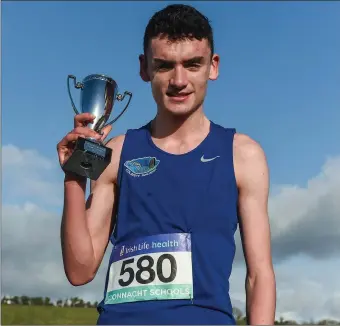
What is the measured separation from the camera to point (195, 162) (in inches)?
191

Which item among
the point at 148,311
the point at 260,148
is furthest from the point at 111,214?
the point at 260,148

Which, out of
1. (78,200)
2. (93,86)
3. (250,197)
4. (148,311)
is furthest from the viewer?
(93,86)

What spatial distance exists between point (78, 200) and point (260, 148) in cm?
157

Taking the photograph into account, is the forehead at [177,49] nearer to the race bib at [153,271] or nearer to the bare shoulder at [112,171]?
the bare shoulder at [112,171]

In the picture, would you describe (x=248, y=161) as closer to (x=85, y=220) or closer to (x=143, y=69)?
(x=143, y=69)

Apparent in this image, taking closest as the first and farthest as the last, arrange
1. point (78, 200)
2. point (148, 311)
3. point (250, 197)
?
point (148, 311) < point (78, 200) < point (250, 197)

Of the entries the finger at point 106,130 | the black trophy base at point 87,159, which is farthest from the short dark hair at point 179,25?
the black trophy base at point 87,159

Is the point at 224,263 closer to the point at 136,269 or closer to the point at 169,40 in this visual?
the point at 136,269

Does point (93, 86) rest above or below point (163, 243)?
above

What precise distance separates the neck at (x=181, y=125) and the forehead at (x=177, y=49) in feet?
1.63

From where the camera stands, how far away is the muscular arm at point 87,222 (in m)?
4.54

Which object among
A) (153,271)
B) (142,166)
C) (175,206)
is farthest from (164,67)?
(153,271)

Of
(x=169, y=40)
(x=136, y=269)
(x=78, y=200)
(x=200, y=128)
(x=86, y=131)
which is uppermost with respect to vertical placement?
(x=169, y=40)

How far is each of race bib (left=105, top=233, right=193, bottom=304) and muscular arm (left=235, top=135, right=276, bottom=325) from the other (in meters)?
0.57
